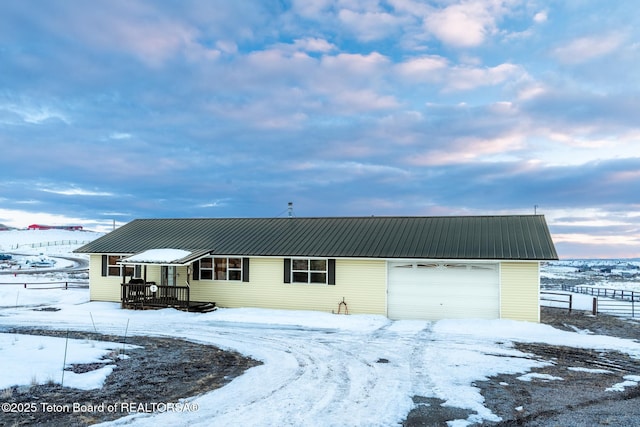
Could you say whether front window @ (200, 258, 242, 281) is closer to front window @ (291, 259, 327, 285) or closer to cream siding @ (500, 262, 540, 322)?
front window @ (291, 259, 327, 285)

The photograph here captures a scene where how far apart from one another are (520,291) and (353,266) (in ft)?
23.4

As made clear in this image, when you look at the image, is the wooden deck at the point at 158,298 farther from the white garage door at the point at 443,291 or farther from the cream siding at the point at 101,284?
the white garage door at the point at 443,291

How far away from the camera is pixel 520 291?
2017 cm

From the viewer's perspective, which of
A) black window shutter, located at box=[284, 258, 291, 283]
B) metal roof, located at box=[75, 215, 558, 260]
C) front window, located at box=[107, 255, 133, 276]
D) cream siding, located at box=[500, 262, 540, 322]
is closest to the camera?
cream siding, located at box=[500, 262, 540, 322]

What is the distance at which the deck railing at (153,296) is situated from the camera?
23.2m

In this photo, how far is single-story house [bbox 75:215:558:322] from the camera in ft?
67.6

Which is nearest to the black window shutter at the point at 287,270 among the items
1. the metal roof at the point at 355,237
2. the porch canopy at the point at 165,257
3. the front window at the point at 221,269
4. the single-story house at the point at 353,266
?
the single-story house at the point at 353,266

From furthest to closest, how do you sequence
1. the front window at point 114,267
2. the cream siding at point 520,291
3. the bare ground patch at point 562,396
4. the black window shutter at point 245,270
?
the front window at point 114,267
the black window shutter at point 245,270
the cream siding at point 520,291
the bare ground patch at point 562,396

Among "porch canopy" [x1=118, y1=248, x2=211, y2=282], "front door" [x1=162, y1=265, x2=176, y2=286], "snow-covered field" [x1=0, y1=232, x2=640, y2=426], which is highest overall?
"porch canopy" [x1=118, y1=248, x2=211, y2=282]

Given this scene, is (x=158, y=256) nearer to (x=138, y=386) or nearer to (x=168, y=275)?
(x=168, y=275)

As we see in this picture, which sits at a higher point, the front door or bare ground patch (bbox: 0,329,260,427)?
the front door

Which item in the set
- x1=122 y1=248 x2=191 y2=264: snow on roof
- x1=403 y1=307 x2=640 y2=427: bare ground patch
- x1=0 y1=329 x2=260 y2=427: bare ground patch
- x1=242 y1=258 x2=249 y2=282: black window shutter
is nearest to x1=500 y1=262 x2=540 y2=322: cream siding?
x1=403 y1=307 x2=640 y2=427: bare ground patch

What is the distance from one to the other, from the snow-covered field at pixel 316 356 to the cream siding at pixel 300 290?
95 centimetres

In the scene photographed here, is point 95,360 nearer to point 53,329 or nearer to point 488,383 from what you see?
point 53,329
